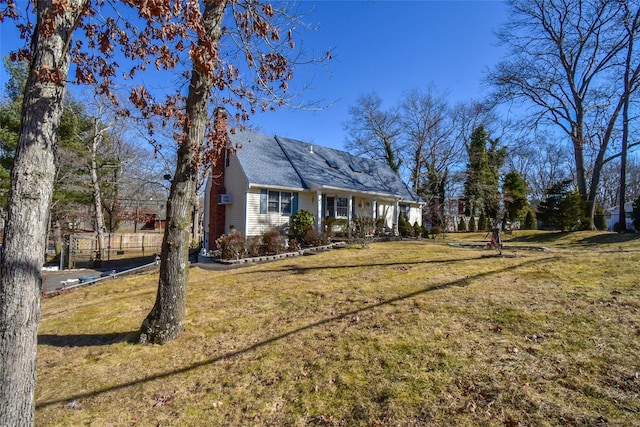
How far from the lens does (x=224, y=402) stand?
128 inches

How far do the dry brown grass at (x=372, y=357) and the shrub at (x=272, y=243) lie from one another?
19.1 feet

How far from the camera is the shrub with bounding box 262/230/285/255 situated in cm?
1243

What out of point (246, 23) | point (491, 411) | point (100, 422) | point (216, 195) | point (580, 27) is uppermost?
point (580, 27)

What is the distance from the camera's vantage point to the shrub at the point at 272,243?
40.8 ft

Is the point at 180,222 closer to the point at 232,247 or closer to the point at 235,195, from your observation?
the point at 232,247

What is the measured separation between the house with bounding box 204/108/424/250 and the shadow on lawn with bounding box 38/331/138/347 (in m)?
8.22

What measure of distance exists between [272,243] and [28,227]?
9798mm

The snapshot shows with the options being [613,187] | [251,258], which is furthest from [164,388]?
[613,187]

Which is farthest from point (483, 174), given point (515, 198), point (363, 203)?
point (363, 203)

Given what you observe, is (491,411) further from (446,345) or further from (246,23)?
(246,23)

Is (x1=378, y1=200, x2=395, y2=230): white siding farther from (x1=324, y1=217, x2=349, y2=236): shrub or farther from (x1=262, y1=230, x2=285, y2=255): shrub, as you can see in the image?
(x1=262, y1=230, x2=285, y2=255): shrub

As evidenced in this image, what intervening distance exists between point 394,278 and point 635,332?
12.3ft

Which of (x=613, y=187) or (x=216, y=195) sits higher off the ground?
(x=613, y=187)

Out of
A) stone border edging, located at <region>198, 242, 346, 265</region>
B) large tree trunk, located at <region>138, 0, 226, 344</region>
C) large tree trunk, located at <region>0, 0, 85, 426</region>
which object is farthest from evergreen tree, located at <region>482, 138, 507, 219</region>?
large tree trunk, located at <region>0, 0, 85, 426</region>
